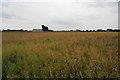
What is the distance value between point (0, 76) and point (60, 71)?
2.09 meters

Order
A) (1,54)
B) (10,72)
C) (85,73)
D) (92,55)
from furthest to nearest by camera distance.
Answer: (1,54)
(92,55)
(10,72)
(85,73)

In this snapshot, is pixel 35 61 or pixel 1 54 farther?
pixel 1 54

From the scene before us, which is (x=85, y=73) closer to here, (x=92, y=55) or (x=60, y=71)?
(x=60, y=71)

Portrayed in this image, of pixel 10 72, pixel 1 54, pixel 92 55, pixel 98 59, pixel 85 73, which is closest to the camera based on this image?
pixel 85 73

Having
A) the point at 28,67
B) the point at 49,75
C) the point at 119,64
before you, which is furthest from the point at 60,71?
the point at 119,64

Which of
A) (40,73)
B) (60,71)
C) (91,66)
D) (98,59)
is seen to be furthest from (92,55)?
(40,73)

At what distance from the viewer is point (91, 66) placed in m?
5.09

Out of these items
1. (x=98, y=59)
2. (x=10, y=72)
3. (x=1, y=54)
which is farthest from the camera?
(x=1, y=54)

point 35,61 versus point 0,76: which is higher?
point 35,61

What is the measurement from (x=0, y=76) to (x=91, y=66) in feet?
10.2

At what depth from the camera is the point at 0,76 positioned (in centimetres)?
530

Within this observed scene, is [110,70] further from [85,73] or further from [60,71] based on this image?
[60,71]

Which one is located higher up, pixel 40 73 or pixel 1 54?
pixel 1 54

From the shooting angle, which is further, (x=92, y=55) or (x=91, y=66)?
(x=92, y=55)
